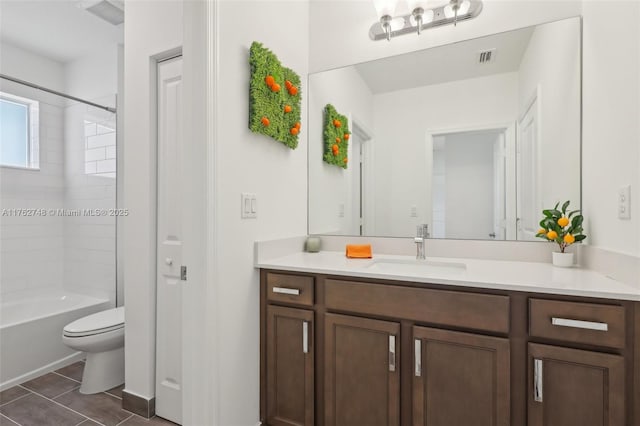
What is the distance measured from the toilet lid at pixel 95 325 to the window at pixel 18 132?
1.70 metres

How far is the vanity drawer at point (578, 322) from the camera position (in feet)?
3.20

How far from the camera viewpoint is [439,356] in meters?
Result: 1.21

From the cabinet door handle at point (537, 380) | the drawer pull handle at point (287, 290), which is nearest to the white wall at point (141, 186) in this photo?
the drawer pull handle at point (287, 290)

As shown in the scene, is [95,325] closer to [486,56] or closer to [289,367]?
[289,367]

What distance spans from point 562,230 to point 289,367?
1382 mm

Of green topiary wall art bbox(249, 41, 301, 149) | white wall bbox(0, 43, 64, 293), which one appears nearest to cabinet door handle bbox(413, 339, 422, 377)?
green topiary wall art bbox(249, 41, 301, 149)

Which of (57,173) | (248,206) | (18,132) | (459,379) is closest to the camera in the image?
(459,379)

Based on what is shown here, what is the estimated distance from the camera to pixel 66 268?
3086 millimetres

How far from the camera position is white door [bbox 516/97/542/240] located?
1.61 meters

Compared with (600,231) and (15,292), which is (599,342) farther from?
(15,292)

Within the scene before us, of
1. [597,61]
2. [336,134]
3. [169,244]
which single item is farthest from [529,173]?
[169,244]

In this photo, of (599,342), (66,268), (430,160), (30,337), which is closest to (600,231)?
→ (599,342)

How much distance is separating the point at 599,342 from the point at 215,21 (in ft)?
5.89

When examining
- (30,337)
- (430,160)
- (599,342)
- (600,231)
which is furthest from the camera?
(30,337)
